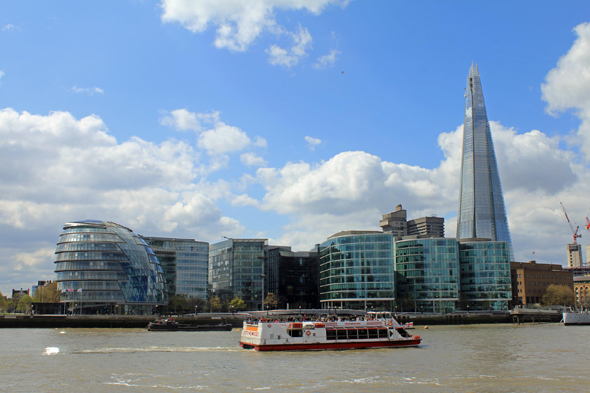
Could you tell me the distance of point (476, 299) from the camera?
187 metres

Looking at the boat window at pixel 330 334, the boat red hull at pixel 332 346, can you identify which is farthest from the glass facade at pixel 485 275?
the boat window at pixel 330 334

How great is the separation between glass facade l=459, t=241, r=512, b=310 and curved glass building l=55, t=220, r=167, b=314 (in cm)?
9550

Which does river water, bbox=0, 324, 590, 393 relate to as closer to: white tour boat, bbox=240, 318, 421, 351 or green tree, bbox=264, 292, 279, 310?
white tour boat, bbox=240, 318, 421, 351

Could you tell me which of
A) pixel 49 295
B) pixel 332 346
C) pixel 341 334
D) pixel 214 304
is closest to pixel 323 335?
pixel 332 346

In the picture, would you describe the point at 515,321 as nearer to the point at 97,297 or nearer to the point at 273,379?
the point at 97,297

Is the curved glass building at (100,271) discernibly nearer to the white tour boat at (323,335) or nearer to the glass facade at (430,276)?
the glass facade at (430,276)

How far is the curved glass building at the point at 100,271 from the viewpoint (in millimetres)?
159625

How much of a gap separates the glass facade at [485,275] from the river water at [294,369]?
123363 mm

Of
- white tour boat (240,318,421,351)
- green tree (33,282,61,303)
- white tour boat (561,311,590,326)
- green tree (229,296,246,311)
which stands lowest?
white tour boat (561,311,590,326)

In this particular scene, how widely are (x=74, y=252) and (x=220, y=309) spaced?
52471 mm

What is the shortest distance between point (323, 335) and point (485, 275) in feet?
441

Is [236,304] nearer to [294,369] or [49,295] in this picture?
[49,295]

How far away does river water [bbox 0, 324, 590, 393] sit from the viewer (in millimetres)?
40375

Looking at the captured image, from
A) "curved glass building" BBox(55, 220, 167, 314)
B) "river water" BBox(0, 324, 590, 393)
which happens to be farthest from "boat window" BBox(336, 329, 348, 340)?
"curved glass building" BBox(55, 220, 167, 314)
